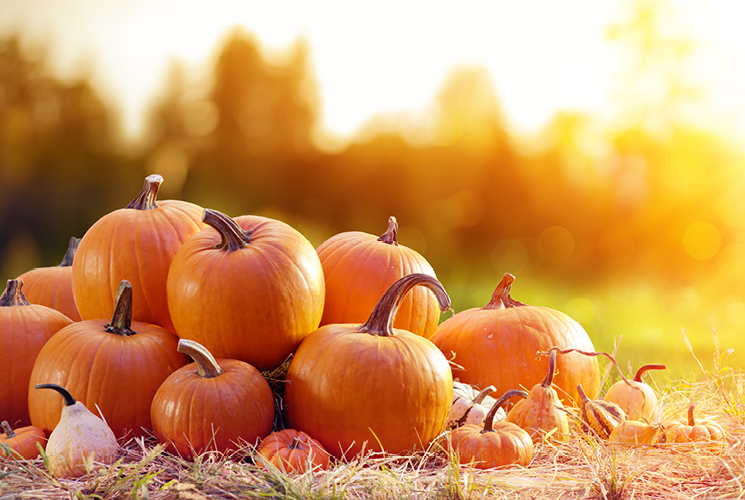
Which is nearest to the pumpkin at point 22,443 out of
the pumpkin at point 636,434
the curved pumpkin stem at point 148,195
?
the curved pumpkin stem at point 148,195

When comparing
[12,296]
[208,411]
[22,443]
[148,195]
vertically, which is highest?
[148,195]

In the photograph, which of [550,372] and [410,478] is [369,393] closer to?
[410,478]

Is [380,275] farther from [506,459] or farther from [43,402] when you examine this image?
[43,402]

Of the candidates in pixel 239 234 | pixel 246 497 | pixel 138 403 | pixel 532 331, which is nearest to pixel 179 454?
pixel 138 403

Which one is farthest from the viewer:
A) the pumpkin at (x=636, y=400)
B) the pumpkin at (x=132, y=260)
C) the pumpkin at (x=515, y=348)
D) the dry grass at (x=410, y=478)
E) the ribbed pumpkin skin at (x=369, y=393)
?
the pumpkin at (x=515, y=348)

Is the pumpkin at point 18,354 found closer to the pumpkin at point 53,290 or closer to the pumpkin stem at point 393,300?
the pumpkin at point 53,290

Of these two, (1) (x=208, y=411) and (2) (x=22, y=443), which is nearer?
(1) (x=208, y=411)

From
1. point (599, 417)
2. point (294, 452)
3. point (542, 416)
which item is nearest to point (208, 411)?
point (294, 452)

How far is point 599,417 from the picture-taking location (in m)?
3.13

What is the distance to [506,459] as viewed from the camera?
108 inches

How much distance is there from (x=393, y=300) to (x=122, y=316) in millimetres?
1377

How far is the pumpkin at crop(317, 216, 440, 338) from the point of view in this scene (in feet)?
11.6

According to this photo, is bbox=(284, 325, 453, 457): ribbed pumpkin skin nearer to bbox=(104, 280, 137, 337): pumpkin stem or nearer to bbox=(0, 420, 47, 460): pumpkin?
bbox=(104, 280, 137, 337): pumpkin stem

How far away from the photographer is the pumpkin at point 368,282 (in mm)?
3533
